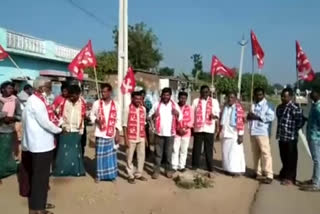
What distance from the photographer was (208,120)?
898 cm

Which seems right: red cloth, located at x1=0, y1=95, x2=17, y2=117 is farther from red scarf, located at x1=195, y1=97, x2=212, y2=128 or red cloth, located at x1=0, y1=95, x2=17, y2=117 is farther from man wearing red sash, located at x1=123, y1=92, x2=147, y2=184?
red scarf, located at x1=195, y1=97, x2=212, y2=128

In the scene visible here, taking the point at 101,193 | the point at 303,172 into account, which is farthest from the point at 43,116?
the point at 303,172

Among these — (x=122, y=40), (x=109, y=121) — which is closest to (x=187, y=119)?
(x=109, y=121)

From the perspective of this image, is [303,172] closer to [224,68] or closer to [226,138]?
[226,138]

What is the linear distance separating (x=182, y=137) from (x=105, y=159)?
5.73ft

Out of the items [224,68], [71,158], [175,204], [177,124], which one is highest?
[224,68]

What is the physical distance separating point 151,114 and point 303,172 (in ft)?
11.3

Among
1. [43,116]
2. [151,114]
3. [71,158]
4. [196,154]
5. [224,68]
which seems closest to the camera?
[43,116]

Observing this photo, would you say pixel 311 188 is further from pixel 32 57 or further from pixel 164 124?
pixel 32 57

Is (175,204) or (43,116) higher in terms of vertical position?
(43,116)

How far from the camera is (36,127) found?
18.5ft

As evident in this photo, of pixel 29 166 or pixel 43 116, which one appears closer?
pixel 43 116

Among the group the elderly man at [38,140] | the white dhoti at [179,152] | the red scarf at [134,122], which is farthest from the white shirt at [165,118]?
the elderly man at [38,140]

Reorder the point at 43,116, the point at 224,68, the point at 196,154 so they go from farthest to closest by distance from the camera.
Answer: the point at 224,68 < the point at 196,154 < the point at 43,116
